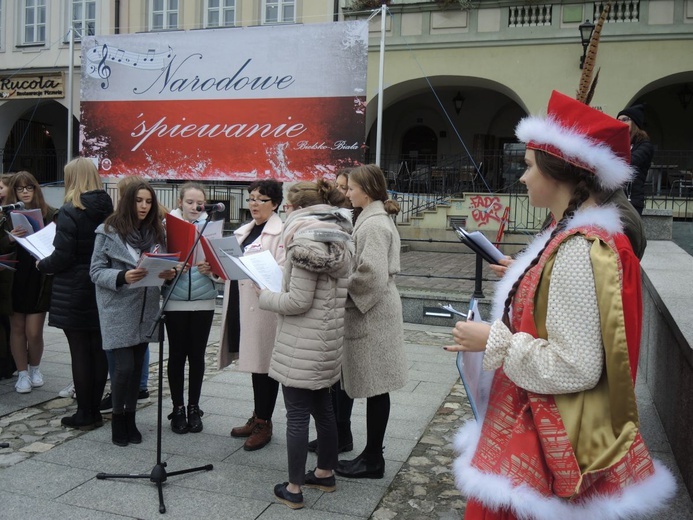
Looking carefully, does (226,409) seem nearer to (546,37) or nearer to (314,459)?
(314,459)

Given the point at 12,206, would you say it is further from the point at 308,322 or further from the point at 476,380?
the point at 476,380

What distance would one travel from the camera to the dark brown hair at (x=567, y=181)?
2066 mm

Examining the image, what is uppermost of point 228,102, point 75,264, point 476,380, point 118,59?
point 118,59

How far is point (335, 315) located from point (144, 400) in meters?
2.65

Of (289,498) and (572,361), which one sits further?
(289,498)

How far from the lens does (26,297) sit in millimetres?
5566

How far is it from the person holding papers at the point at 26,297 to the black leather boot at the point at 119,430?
1613mm

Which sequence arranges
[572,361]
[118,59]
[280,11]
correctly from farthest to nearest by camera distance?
[280,11], [118,59], [572,361]

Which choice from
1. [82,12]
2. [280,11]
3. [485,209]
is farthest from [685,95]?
[82,12]

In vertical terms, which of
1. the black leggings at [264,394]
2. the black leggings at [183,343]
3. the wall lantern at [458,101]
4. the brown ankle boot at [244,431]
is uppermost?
the wall lantern at [458,101]

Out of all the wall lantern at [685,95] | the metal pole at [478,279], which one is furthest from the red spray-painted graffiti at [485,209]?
the metal pole at [478,279]

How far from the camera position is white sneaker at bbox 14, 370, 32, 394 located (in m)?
5.62

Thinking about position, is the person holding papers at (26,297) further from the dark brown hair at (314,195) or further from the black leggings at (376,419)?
the black leggings at (376,419)

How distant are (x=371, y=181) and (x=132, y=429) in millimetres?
2313
